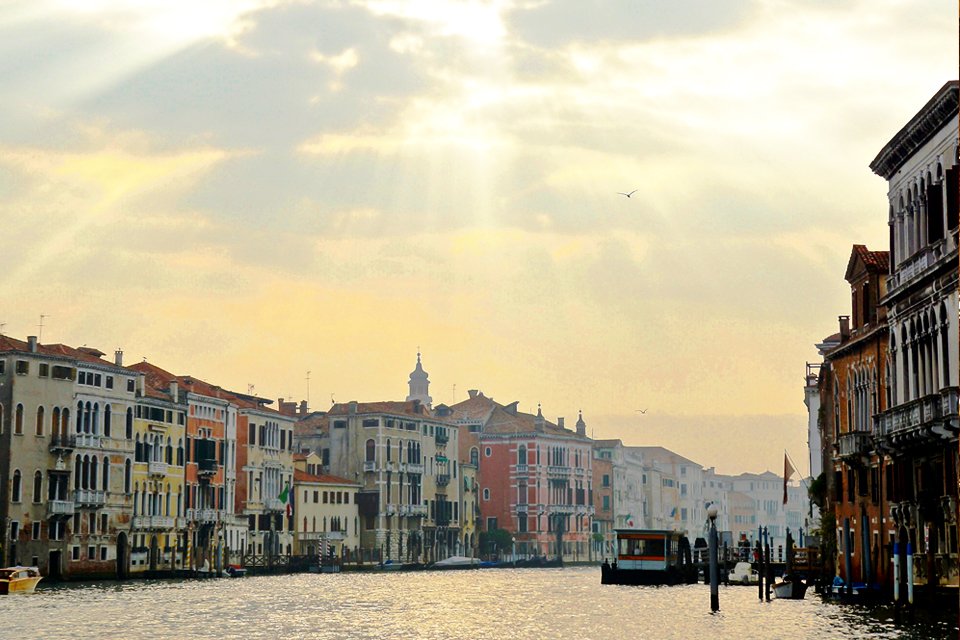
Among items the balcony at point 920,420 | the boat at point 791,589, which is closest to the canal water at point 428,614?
the boat at point 791,589

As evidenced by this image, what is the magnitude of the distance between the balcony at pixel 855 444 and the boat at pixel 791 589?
576 cm

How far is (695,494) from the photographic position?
192000 mm

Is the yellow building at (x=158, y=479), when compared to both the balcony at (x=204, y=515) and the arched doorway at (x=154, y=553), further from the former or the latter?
the balcony at (x=204, y=515)

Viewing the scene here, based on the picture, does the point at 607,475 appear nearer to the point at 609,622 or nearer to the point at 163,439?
the point at 163,439

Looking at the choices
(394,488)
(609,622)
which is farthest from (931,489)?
(394,488)

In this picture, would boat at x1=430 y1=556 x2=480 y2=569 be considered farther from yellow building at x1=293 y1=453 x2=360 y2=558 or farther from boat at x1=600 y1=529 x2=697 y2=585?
boat at x1=600 y1=529 x2=697 y2=585

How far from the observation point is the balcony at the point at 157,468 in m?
81.6

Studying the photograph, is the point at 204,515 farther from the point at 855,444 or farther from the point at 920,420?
the point at 920,420

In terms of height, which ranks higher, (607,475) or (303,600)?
(607,475)

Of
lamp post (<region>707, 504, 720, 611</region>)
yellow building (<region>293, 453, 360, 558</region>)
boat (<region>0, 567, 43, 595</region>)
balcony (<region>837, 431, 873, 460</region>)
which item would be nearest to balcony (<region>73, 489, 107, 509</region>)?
boat (<region>0, 567, 43, 595</region>)

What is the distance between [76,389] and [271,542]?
24.4 m

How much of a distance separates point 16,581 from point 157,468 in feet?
81.1

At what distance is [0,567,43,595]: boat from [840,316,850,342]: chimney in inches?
1204

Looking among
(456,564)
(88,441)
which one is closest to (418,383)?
(456,564)
